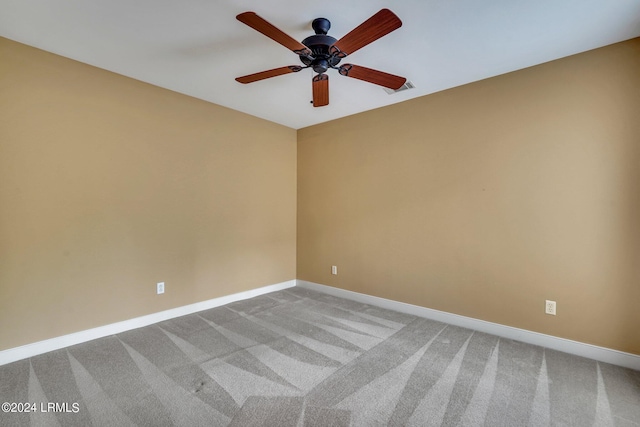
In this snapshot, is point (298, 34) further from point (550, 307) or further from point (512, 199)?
point (550, 307)

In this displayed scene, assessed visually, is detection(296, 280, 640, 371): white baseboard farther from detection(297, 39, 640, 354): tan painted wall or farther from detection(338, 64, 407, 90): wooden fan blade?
detection(338, 64, 407, 90): wooden fan blade

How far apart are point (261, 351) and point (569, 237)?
9.48 ft

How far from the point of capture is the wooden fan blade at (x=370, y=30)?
151cm

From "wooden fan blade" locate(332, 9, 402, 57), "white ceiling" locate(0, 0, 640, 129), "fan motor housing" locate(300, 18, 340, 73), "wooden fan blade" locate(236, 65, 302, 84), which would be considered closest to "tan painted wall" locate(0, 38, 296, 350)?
"white ceiling" locate(0, 0, 640, 129)

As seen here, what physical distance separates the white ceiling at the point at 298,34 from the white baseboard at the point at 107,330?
252cm

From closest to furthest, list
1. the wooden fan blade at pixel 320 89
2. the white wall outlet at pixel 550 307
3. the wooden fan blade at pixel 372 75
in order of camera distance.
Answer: the wooden fan blade at pixel 372 75, the wooden fan blade at pixel 320 89, the white wall outlet at pixel 550 307

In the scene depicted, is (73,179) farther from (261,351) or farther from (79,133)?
(261,351)

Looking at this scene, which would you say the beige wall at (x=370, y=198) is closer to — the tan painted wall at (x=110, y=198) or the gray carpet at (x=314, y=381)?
the tan painted wall at (x=110, y=198)

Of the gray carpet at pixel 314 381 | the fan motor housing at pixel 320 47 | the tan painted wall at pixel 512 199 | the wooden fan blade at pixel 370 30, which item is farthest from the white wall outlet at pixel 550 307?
the fan motor housing at pixel 320 47

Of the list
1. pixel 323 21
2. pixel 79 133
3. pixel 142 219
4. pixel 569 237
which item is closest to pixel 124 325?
pixel 142 219

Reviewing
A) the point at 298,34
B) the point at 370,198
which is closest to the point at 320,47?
the point at 298,34

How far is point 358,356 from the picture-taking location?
7.96 feet

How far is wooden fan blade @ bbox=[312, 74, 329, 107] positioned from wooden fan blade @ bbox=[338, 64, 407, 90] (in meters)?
0.18

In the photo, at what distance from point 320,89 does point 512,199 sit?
2.11 m
